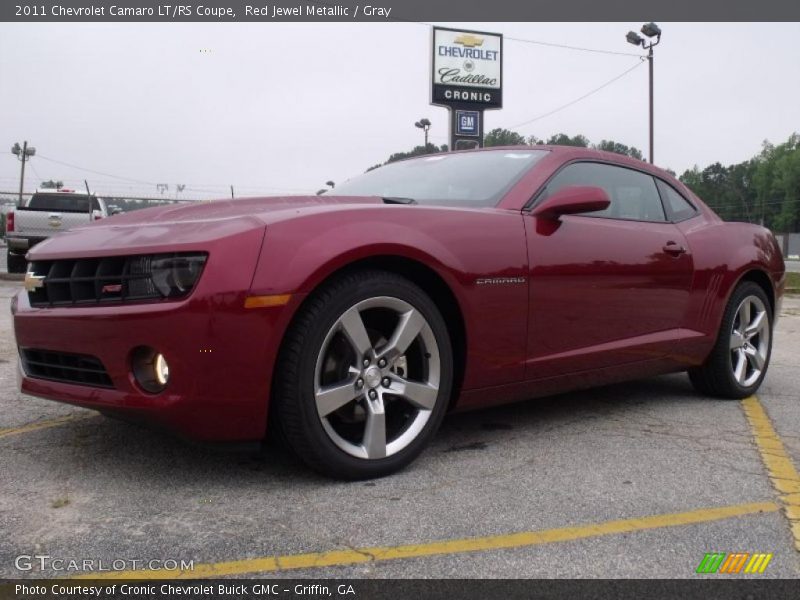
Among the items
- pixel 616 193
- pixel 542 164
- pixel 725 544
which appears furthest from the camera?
pixel 616 193

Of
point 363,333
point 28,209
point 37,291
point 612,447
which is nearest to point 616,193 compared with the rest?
point 612,447

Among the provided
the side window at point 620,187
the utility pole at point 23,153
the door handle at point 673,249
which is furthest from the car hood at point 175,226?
the utility pole at point 23,153

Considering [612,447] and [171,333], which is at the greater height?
[171,333]

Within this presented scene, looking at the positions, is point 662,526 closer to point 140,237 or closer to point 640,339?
point 640,339

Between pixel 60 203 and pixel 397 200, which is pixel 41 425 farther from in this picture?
pixel 60 203

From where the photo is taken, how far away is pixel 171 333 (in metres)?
2.35

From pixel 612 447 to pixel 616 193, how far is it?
139 cm

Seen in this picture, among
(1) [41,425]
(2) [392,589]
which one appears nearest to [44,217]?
(1) [41,425]

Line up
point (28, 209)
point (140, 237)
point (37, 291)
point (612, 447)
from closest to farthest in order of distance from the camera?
point (140, 237) → point (37, 291) → point (612, 447) → point (28, 209)

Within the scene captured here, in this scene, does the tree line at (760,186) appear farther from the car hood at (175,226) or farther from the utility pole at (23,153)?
the car hood at (175,226)

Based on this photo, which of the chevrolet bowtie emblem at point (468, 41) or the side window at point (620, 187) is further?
the chevrolet bowtie emblem at point (468, 41)

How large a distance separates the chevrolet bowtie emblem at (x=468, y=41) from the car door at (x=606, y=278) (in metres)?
17.3

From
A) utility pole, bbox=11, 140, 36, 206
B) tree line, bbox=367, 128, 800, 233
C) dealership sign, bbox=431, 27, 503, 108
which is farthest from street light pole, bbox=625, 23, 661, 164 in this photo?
tree line, bbox=367, 128, 800, 233
